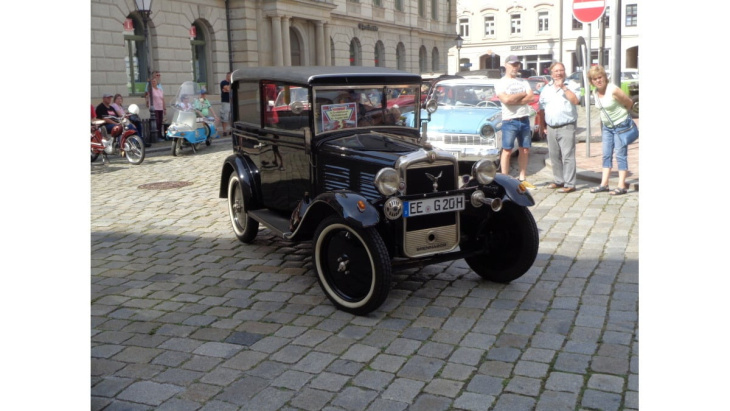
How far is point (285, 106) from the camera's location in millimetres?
6027

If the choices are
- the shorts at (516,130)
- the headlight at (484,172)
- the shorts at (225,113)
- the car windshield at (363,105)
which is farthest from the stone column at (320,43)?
the headlight at (484,172)

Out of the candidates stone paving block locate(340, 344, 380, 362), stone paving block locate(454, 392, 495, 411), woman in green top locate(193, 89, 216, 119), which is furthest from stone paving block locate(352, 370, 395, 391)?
woman in green top locate(193, 89, 216, 119)

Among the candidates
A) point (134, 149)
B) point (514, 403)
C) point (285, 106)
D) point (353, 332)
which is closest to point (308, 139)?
point (285, 106)

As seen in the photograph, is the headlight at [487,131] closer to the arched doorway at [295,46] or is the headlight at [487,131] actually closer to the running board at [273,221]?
the running board at [273,221]

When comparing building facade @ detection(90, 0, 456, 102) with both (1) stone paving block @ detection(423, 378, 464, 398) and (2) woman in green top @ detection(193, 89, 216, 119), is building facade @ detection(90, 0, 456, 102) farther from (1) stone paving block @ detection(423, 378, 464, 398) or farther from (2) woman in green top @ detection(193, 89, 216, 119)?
(1) stone paving block @ detection(423, 378, 464, 398)

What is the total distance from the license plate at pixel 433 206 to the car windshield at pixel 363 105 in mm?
1202

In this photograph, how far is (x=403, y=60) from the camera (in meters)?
43.8

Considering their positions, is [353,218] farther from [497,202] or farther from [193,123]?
[193,123]

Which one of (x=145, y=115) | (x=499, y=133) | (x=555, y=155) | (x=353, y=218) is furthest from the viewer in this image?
(x=145, y=115)

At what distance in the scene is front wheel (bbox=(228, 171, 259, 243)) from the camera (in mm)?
6770

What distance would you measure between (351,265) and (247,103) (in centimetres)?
261

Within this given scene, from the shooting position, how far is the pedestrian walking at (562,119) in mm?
8969

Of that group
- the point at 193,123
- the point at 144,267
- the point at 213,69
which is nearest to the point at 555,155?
the point at 144,267
